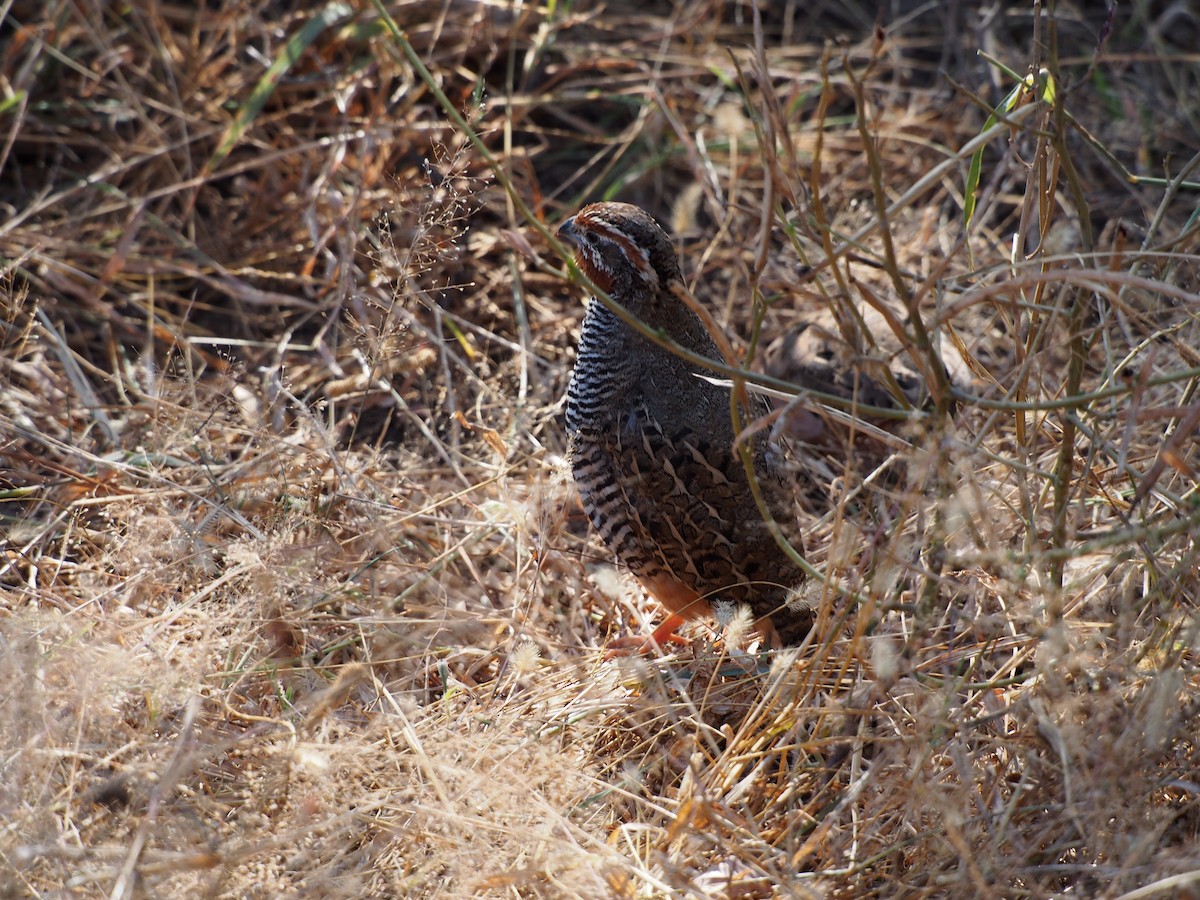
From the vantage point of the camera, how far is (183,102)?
603cm

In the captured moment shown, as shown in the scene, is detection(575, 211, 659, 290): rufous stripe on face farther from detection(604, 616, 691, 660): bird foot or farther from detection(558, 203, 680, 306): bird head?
detection(604, 616, 691, 660): bird foot

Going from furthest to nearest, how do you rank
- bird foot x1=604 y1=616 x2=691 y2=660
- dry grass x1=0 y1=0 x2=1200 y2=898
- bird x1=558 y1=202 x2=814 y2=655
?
1. bird foot x1=604 y1=616 x2=691 y2=660
2. bird x1=558 y1=202 x2=814 y2=655
3. dry grass x1=0 y1=0 x2=1200 y2=898

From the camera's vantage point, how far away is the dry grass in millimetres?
2713

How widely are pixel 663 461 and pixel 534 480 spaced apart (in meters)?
0.86

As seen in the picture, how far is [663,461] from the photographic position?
3.92 m

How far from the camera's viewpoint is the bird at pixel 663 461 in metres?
3.89

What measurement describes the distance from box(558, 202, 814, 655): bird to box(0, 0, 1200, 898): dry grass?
26cm

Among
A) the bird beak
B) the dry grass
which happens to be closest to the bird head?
the bird beak

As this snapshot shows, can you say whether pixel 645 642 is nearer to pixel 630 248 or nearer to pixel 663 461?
pixel 663 461

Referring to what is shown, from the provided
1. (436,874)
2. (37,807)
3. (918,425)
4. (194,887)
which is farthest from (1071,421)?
(37,807)

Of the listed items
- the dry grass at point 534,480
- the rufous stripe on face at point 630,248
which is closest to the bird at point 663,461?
the rufous stripe on face at point 630,248

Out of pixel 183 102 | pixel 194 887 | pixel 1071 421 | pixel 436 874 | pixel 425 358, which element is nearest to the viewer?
pixel 194 887

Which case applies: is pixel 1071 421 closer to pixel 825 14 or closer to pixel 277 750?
pixel 277 750

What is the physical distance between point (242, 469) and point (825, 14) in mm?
4868
